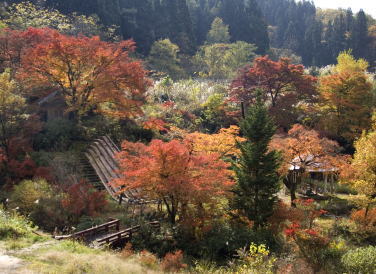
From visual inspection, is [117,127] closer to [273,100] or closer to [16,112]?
[16,112]

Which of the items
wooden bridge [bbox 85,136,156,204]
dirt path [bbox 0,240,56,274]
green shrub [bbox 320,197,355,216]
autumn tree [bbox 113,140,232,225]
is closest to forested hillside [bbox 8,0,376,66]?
wooden bridge [bbox 85,136,156,204]

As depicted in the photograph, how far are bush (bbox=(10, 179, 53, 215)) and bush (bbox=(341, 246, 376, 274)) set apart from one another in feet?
41.0

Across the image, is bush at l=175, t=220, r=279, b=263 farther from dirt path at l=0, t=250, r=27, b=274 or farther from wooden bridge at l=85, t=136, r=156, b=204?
dirt path at l=0, t=250, r=27, b=274

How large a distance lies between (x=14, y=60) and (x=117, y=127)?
8851mm

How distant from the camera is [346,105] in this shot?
93.7ft

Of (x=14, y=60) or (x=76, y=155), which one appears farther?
(x=14, y=60)

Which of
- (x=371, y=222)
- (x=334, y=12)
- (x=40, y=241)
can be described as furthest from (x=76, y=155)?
(x=334, y=12)

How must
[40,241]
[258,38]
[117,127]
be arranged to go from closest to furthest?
[40,241], [117,127], [258,38]

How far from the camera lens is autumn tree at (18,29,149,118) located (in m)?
20.8

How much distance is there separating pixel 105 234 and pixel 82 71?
11.5 meters

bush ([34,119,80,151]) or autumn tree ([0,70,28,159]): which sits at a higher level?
autumn tree ([0,70,28,159])

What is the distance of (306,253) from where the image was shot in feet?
47.9

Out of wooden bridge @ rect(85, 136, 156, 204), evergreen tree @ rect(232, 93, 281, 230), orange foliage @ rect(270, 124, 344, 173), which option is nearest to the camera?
evergreen tree @ rect(232, 93, 281, 230)

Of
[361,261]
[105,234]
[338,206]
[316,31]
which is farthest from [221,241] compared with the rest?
[316,31]
